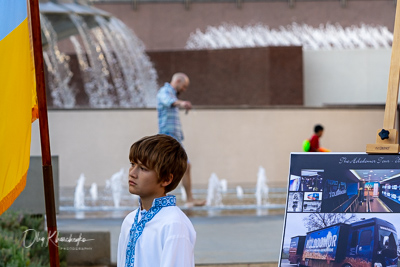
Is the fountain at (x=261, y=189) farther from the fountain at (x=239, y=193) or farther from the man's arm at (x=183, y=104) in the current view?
the man's arm at (x=183, y=104)

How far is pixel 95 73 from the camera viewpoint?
15.9m

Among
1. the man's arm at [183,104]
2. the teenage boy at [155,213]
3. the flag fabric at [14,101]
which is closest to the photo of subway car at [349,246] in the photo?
the teenage boy at [155,213]

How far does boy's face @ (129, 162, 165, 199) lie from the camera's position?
2.67 metres

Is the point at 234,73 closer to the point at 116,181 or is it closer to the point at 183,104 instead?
the point at 116,181

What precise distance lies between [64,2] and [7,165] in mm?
10667

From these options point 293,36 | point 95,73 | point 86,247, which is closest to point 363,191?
point 86,247

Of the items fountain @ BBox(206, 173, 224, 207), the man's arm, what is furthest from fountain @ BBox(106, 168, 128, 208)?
the man's arm

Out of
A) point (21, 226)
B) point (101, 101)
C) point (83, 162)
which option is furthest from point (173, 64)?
point (21, 226)

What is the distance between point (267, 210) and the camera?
9.68m

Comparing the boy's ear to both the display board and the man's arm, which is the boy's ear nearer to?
the display board

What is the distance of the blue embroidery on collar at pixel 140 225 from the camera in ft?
8.71

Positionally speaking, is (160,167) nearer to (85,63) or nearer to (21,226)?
(21,226)

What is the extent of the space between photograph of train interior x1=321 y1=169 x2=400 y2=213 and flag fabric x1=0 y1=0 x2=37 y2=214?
51.2 inches

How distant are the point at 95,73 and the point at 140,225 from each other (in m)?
13.5
